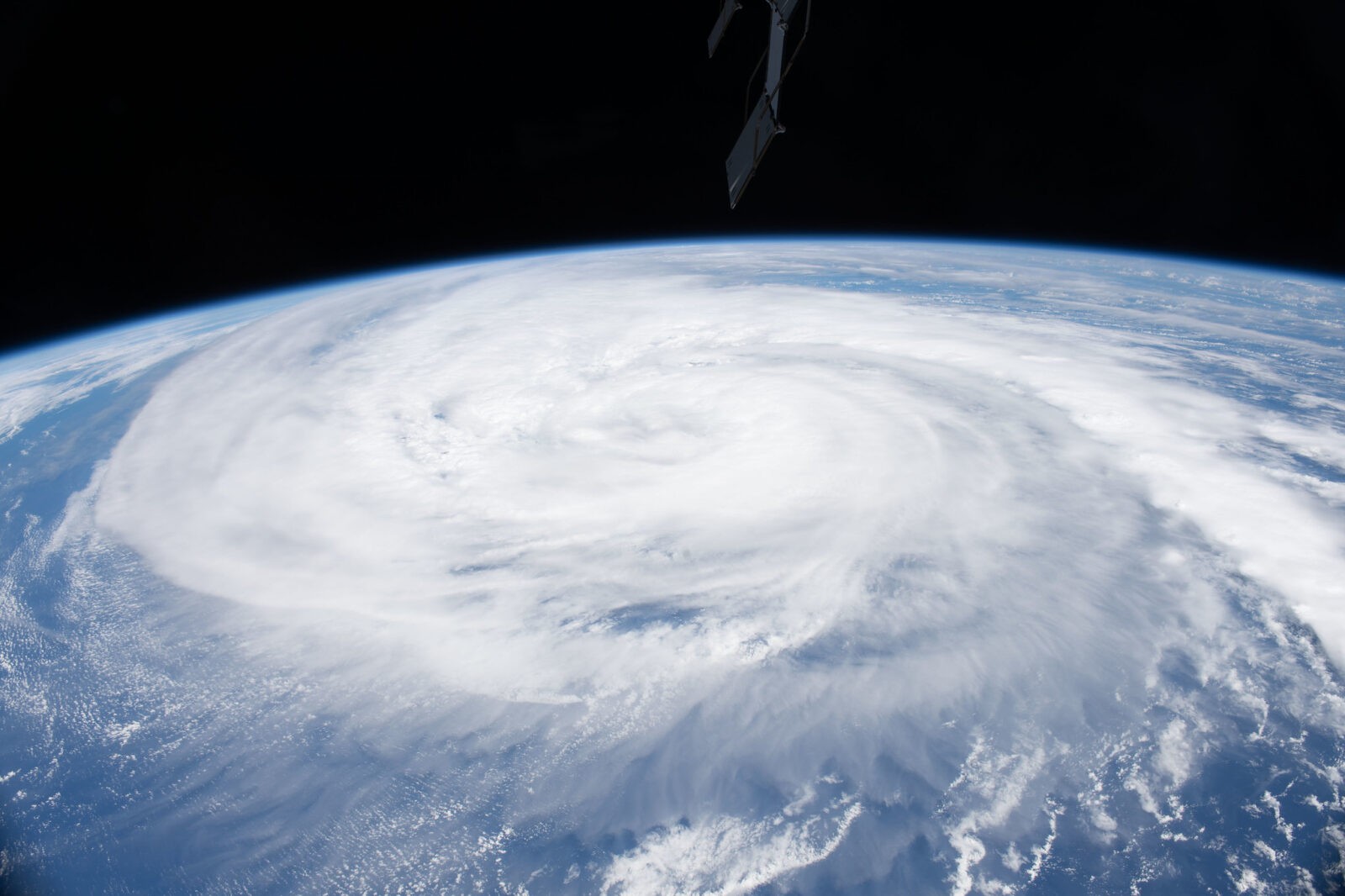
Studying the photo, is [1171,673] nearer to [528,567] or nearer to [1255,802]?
[1255,802]

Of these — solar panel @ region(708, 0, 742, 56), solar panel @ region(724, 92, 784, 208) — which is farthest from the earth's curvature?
solar panel @ region(708, 0, 742, 56)

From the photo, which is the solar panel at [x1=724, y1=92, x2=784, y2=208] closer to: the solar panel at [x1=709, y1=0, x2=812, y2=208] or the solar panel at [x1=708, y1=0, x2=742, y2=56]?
the solar panel at [x1=709, y1=0, x2=812, y2=208]

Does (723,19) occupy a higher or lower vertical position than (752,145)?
higher

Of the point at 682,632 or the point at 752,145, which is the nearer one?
the point at 752,145

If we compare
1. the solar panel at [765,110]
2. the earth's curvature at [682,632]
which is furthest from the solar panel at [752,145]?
the earth's curvature at [682,632]

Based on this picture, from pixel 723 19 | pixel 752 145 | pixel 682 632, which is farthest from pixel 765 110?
pixel 682 632

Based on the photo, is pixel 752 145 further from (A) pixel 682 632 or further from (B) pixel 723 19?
(A) pixel 682 632

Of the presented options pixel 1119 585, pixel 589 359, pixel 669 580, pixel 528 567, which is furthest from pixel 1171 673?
pixel 589 359

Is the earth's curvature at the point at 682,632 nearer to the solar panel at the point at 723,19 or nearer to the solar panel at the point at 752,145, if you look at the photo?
the solar panel at the point at 752,145
